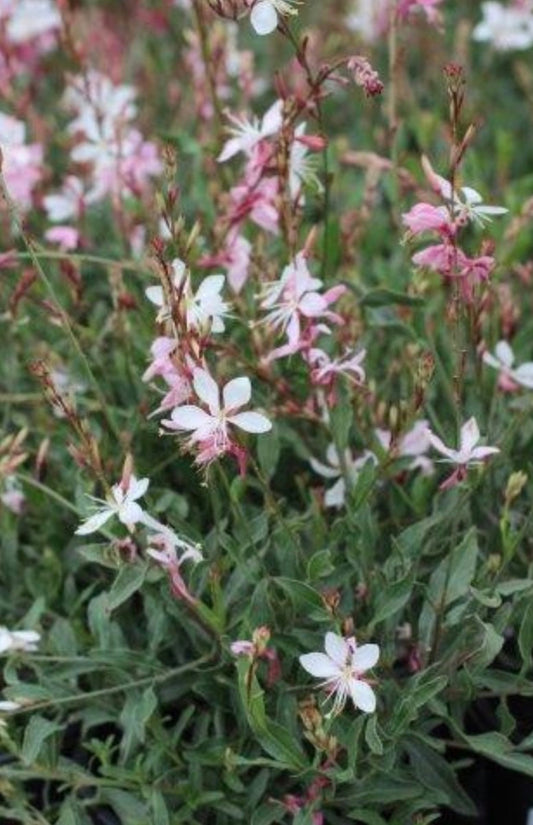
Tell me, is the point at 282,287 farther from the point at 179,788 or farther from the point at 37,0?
the point at 37,0

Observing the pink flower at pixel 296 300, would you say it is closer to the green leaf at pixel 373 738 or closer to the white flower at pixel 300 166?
the white flower at pixel 300 166

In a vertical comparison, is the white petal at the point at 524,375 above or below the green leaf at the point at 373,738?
above

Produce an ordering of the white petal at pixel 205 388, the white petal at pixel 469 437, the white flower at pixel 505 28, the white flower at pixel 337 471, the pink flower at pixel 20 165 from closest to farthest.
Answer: the white petal at pixel 205 388 < the white petal at pixel 469 437 < the white flower at pixel 337 471 < the pink flower at pixel 20 165 < the white flower at pixel 505 28

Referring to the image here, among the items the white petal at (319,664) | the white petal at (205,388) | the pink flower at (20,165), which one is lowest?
the white petal at (319,664)

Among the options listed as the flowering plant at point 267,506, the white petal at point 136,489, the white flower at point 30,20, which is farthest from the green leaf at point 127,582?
the white flower at point 30,20

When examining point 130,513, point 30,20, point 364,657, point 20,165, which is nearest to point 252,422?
point 130,513

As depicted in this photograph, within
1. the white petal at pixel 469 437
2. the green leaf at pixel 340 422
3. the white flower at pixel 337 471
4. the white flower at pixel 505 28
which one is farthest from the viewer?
the white flower at pixel 505 28
